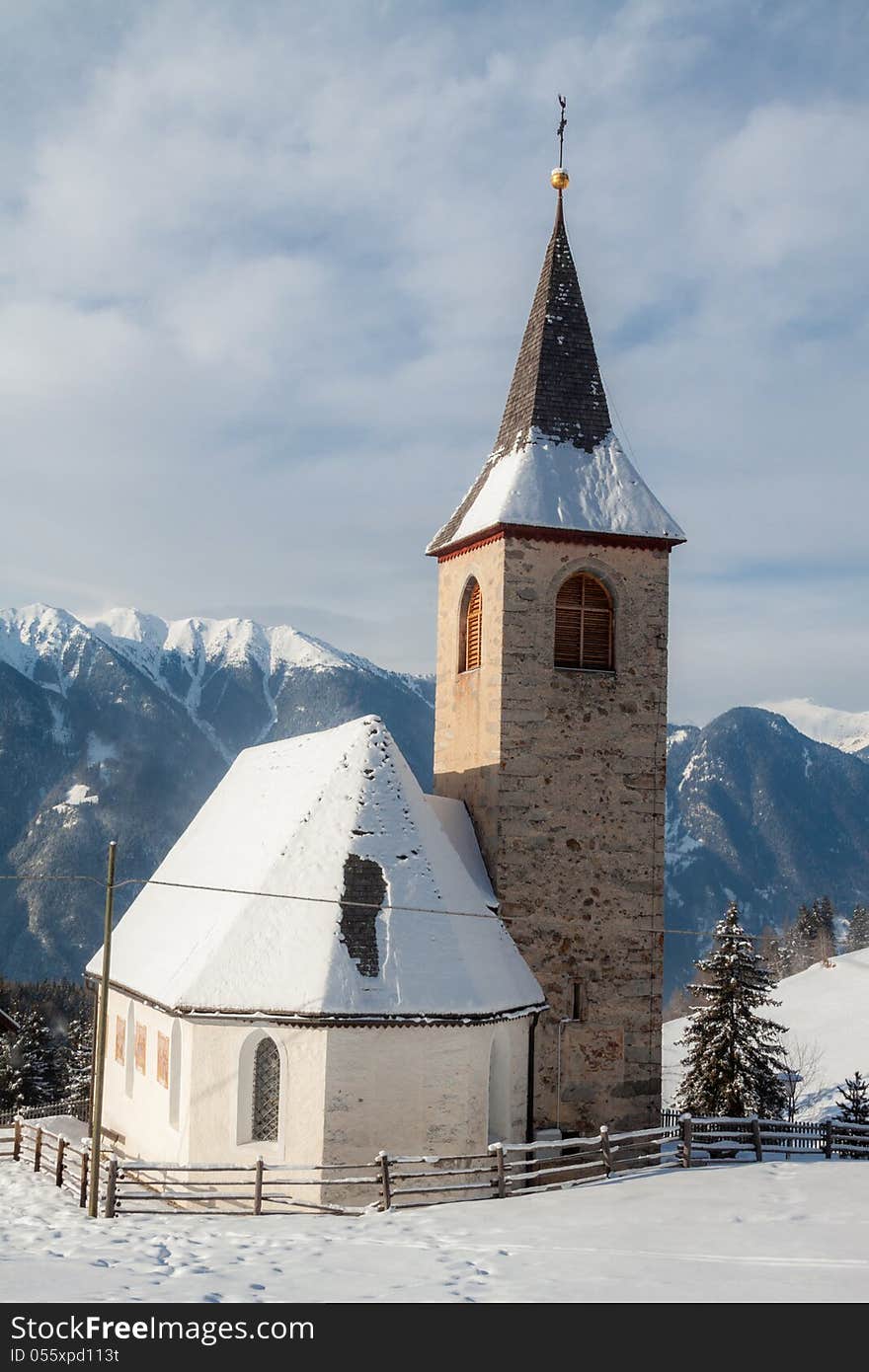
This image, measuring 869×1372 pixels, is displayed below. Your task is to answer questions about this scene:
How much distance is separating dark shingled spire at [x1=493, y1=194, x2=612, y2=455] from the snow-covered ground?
49.6ft

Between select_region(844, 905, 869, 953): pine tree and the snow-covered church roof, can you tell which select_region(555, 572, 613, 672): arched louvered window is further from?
select_region(844, 905, 869, 953): pine tree

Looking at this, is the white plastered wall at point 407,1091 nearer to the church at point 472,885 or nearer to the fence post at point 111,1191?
the church at point 472,885

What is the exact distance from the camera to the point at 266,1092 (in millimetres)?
21047

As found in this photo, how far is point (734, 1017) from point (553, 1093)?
727 inches

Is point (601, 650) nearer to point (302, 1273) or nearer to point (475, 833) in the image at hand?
point (475, 833)

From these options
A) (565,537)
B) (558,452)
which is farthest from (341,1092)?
(558,452)

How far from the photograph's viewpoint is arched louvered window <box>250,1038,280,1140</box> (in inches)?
826

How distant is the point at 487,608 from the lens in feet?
87.6

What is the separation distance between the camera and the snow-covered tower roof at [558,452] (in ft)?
86.7

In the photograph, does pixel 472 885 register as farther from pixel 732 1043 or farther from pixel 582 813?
pixel 732 1043

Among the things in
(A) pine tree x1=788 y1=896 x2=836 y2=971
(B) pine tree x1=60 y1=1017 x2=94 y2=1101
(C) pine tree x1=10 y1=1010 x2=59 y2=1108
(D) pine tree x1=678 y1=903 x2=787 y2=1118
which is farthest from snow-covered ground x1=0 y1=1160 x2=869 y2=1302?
(A) pine tree x1=788 y1=896 x2=836 y2=971

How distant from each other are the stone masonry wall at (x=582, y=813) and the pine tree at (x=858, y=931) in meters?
130

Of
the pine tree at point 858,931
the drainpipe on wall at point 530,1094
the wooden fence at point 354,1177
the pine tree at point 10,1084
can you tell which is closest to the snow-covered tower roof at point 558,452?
the drainpipe on wall at point 530,1094

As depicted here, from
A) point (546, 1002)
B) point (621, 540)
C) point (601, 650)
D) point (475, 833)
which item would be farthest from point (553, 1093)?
point (621, 540)
